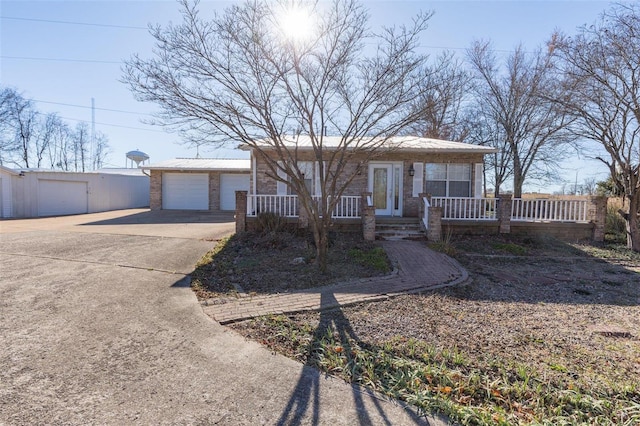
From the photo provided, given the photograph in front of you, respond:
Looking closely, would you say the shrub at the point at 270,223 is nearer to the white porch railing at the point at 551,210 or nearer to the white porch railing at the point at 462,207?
the white porch railing at the point at 462,207

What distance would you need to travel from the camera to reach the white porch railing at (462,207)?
1118 centimetres

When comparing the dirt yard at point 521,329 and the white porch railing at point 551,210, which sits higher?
the white porch railing at point 551,210

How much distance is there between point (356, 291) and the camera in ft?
19.0

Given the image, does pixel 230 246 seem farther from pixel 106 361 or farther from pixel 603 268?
pixel 603 268

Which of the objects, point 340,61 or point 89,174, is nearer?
point 340,61

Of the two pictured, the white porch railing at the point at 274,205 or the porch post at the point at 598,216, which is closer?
the porch post at the point at 598,216

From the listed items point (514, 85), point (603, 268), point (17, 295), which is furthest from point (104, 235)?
point (514, 85)

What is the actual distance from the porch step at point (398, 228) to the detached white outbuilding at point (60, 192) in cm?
1889

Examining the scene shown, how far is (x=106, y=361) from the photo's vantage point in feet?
11.1

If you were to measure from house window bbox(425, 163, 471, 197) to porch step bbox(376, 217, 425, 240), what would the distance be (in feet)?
6.34

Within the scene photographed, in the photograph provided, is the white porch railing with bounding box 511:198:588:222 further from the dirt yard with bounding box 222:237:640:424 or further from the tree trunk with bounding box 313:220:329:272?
Answer: the tree trunk with bounding box 313:220:329:272

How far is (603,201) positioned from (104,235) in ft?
49.7

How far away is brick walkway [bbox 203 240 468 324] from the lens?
16.1 feet

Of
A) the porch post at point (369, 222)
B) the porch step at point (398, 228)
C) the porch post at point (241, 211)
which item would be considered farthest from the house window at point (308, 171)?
the porch post at point (369, 222)
